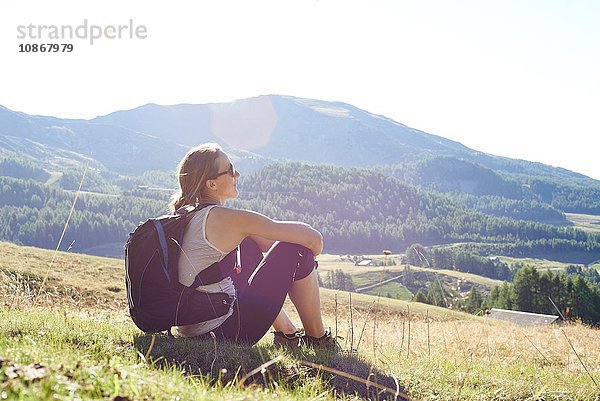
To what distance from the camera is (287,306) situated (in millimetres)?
26125

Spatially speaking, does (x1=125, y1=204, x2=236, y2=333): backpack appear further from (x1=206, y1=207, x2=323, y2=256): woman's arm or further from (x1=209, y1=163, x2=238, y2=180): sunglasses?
(x1=209, y1=163, x2=238, y2=180): sunglasses

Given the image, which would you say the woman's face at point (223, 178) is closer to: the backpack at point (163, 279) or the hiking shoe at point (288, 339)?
the backpack at point (163, 279)

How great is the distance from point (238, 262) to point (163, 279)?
0.93 m

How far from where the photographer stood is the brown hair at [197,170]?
494cm

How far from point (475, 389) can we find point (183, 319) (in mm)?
2553

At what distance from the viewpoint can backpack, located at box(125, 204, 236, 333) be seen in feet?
15.0

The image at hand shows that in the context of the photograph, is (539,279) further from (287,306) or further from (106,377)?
(106,377)

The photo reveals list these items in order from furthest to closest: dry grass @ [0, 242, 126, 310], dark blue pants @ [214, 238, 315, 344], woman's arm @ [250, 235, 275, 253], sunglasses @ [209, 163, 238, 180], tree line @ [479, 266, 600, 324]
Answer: tree line @ [479, 266, 600, 324] → dry grass @ [0, 242, 126, 310] → woman's arm @ [250, 235, 275, 253] → dark blue pants @ [214, 238, 315, 344] → sunglasses @ [209, 163, 238, 180]

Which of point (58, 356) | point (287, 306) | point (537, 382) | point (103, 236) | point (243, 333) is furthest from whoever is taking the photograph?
point (103, 236)

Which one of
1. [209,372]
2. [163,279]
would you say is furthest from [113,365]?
[163,279]

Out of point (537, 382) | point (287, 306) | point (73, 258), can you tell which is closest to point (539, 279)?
point (287, 306)

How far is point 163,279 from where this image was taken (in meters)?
4.61

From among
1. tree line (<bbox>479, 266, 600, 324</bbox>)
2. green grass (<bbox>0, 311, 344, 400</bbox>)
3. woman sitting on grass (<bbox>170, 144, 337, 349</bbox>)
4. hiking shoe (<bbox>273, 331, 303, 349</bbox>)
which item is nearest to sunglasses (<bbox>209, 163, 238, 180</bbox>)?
woman sitting on grass (<bbox>170, 144, 337, 349</bbox>)

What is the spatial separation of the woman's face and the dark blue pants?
27.2 inches
